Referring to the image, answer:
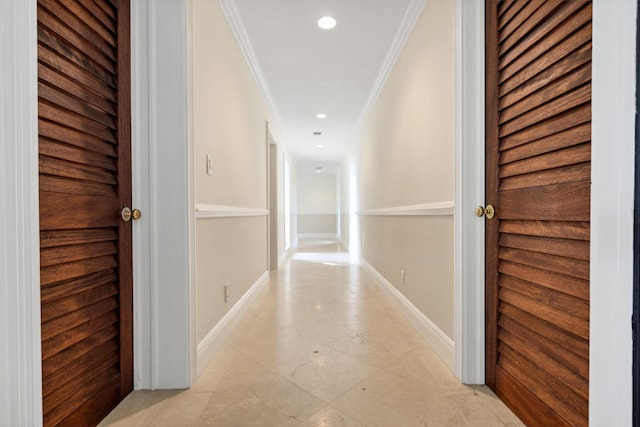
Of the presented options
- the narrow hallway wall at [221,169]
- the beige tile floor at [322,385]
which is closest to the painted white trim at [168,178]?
the narrow hallway wall at [221,169]

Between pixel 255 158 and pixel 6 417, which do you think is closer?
pixel 6 417

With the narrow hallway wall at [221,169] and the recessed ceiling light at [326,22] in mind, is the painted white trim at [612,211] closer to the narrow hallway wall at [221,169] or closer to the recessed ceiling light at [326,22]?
the narrow hallway wall at [221,169]

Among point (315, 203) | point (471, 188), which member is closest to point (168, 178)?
point (471, 188)

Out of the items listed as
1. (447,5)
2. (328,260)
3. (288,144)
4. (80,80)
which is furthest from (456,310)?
(288,144)

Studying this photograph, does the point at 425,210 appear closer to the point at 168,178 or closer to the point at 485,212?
the point at 485,212

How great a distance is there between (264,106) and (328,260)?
2.99m

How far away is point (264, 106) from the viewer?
3.96 m

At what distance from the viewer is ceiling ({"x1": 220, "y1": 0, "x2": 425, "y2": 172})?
2316 millimetres

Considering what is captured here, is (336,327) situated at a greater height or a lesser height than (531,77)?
lesser

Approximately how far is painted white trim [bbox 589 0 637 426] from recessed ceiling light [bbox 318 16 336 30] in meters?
1.93

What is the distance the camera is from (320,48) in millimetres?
2863

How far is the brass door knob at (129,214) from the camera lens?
1436 millimetres

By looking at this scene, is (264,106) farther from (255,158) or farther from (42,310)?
(42,310)

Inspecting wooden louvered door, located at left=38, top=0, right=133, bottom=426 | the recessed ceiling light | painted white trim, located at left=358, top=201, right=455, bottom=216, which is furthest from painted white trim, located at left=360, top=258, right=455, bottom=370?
the recessed ceiling light
